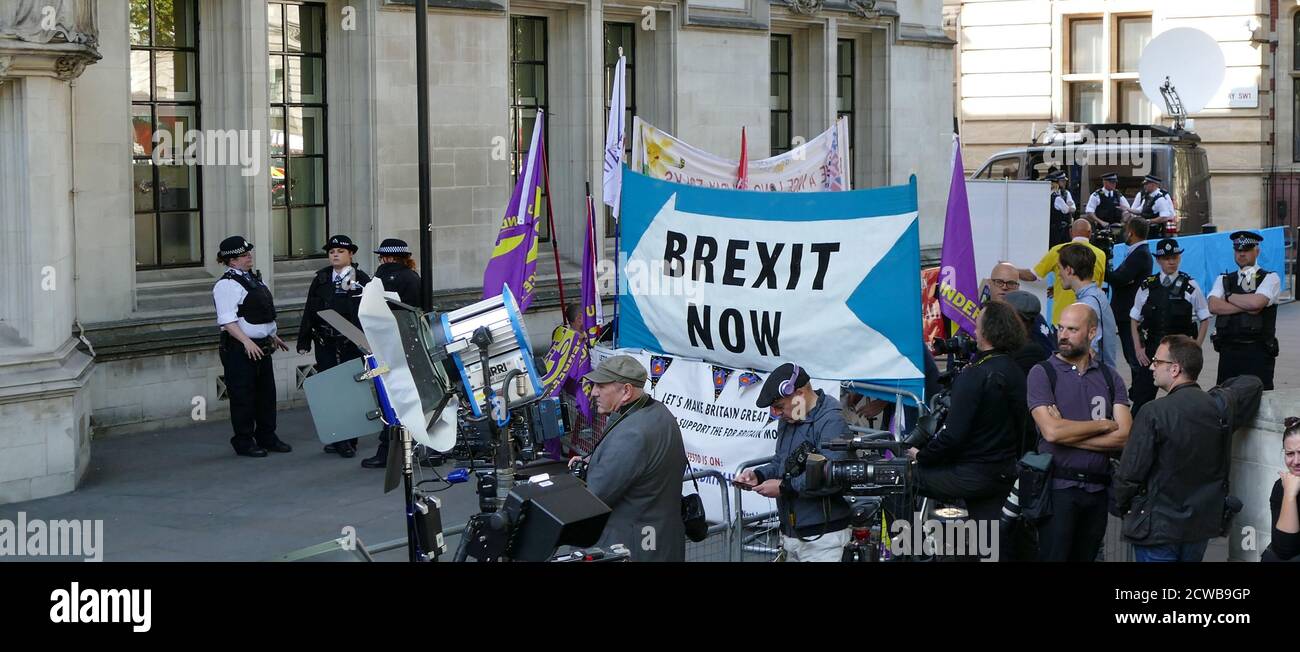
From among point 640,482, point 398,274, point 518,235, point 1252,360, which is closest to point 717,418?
point 640,482

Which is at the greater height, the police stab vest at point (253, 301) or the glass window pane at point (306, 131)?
the glass window pane at point (306, 131)

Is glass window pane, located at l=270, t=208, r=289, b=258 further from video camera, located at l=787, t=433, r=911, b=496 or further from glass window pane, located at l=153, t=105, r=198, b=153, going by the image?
video camera, located at l=787, t=433, r=911, b=496

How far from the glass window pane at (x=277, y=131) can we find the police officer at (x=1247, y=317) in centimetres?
862

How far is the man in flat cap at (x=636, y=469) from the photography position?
7137 millimetres

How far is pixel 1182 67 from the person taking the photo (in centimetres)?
2827

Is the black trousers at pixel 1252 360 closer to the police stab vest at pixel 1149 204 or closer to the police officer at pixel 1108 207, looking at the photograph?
the police stab vest at pixel 1149 204

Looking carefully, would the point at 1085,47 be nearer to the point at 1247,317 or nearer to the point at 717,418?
the point at 1247,317

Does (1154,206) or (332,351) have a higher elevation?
(1154,206)

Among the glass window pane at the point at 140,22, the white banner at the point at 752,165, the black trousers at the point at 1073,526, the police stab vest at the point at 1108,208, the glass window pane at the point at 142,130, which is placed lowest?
the black trousers at the point at 1073,526

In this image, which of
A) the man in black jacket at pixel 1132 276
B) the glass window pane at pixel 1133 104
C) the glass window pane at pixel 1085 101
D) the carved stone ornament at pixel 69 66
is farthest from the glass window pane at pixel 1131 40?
the carved stone ornament at pixel 69 66

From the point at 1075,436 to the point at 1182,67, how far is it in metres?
22.6

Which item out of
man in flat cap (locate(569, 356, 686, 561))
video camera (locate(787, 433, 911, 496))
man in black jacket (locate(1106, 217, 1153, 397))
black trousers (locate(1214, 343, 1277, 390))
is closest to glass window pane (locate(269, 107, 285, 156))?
man in black jacket (locate(1106, 217, 1153, 397))
